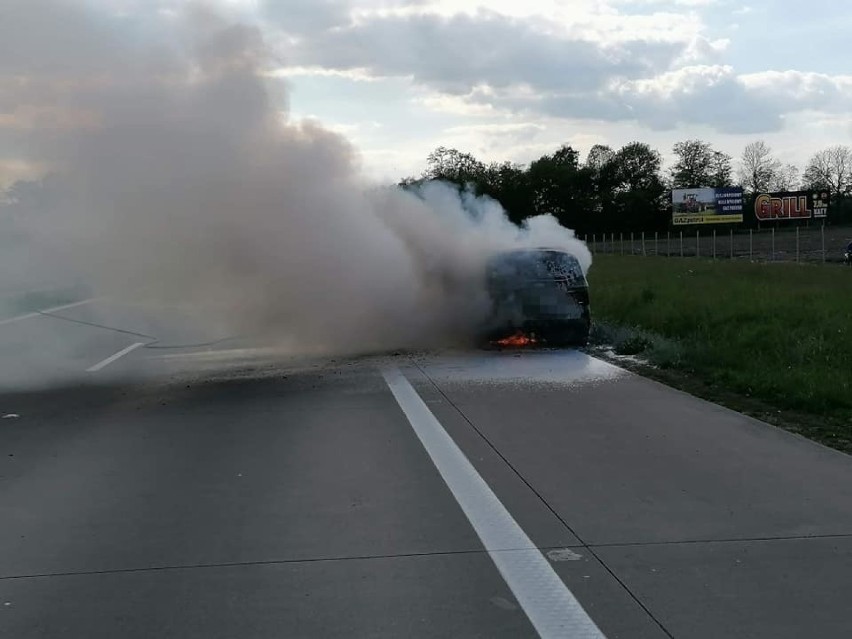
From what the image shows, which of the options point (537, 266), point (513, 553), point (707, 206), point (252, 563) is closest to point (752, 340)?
point (537, 266)

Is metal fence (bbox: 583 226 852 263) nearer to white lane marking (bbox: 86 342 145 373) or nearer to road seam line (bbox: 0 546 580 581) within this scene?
white lane marking (bbox: 86 342 145 373)

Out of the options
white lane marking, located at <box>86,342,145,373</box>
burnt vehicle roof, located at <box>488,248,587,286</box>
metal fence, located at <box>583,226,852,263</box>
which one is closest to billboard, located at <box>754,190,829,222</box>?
metal fence, located at <box>583,226,852,263</box>

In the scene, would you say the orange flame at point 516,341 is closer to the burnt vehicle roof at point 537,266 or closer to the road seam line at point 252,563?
the burnt vehicle roof at point 537,266

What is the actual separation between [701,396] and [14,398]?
25.7 feet

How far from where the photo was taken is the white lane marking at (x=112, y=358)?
13.0 meters

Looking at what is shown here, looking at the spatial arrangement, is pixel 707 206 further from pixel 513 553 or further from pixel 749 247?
pixel 513 553

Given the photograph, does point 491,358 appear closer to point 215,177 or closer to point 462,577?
point 215,177

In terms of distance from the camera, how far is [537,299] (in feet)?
46.2

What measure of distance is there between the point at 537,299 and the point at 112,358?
677cm

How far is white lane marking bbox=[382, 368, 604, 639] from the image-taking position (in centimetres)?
394

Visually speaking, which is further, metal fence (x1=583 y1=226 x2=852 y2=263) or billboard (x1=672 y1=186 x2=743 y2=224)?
billboard (x1=672 y1=186 x2=743 y2=224)

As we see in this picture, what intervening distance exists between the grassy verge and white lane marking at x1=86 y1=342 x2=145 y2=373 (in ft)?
25.2

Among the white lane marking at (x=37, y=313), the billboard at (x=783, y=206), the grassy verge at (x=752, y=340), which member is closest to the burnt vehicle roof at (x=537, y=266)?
the grassy verge at (x=752, y=340)

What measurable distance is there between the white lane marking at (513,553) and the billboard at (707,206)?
64380 millimetres
